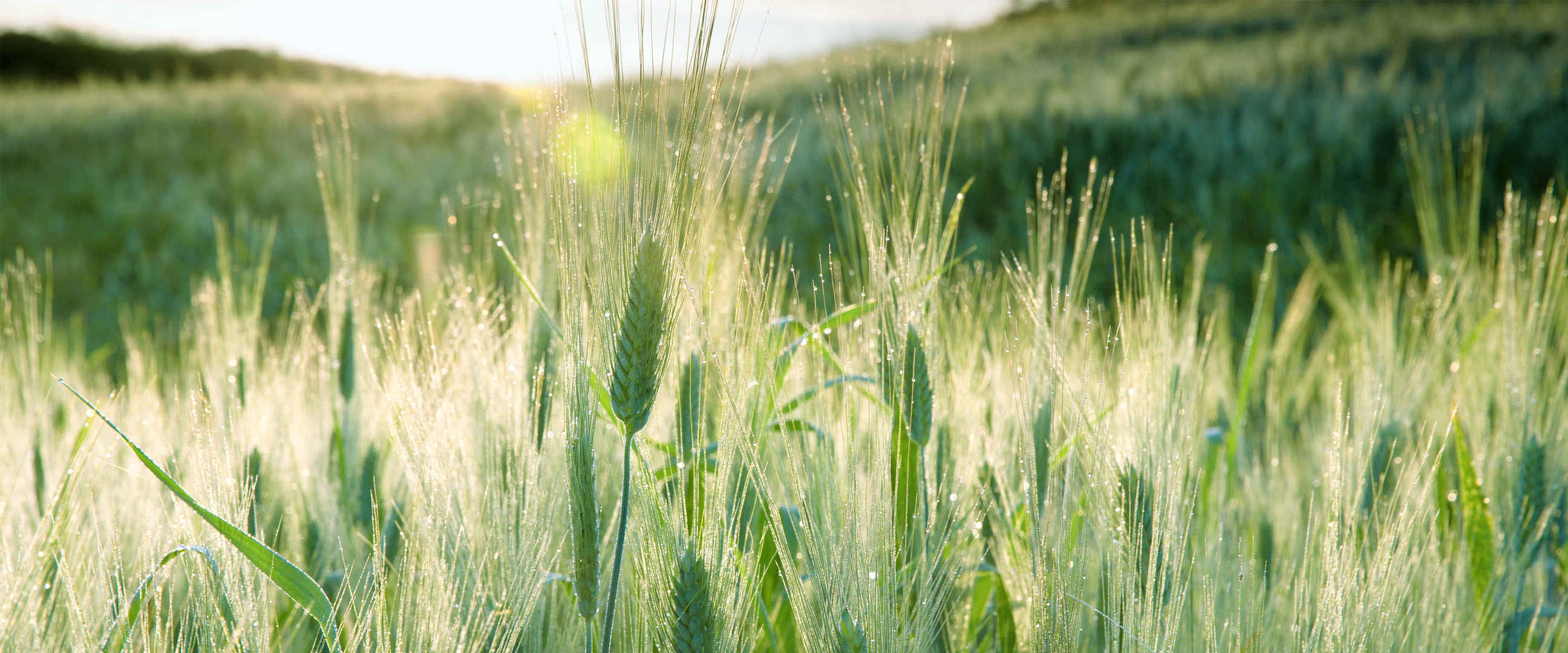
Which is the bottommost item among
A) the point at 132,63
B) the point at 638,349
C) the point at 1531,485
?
the point at 1531,485

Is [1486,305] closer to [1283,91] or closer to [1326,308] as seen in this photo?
[1326,308]

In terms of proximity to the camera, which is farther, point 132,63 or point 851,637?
point 132,63

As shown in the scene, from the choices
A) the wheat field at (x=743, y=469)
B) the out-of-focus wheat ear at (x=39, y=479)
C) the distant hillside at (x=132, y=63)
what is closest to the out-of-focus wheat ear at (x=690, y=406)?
the wheat field at (x=743, y=469)

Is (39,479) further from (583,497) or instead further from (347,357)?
(583,497)

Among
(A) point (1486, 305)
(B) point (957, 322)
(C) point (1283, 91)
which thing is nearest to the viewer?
(B) point (957, 322)

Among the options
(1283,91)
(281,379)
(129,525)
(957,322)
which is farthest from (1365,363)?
(1283,91)

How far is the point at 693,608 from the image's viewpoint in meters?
0.64

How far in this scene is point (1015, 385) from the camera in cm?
70

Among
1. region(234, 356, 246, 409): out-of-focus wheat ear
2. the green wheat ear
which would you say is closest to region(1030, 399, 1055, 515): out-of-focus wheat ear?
the green wheat ear

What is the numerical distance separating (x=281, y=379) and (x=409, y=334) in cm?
19

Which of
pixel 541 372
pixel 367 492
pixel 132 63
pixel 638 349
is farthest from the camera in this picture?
pixel 132 63

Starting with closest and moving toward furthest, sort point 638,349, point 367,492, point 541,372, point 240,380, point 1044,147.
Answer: point 638,349 → point 541,372 → point 367,492 → point 240,380 → point 1044,147

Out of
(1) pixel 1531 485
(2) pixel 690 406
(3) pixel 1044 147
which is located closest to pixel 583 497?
(2) pixel 690 406

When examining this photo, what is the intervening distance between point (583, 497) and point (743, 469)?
26 cm
